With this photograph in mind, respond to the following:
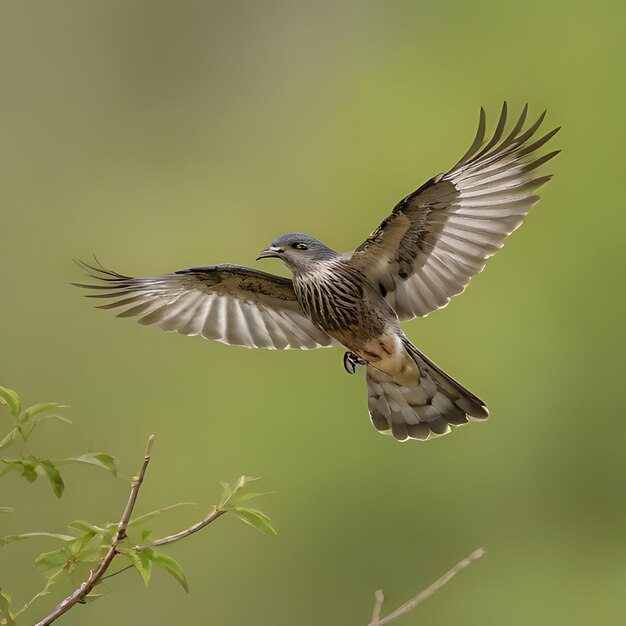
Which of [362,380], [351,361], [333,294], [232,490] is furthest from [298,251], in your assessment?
[362,380]

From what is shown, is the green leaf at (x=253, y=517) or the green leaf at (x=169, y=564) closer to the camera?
the green leaf at (x=169, y=564)

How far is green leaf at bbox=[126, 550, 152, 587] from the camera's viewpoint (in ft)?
5.40

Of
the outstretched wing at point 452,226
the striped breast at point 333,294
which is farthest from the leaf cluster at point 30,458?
the outstretched wing at point 452,226

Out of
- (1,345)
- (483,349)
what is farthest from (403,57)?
(1,345)

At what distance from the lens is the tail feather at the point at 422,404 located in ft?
11.7

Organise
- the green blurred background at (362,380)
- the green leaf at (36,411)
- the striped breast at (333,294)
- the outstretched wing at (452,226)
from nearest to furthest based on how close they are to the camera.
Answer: the green leaf at (36,411)
the outstretched wing at (452,226)
the striped breast at (333,294)
the green blurred background at (362,380)

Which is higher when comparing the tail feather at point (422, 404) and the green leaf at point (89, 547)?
the tail feather at point (422, 404)

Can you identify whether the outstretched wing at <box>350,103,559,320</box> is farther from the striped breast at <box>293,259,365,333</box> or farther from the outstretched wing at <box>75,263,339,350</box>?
the outstretched wing at <box>75,263,339,350</box>

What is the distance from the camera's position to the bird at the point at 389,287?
329cm

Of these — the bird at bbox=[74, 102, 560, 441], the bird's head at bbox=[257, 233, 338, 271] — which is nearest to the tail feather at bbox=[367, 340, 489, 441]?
the bird at bbox=[74, 102, 560, 441]

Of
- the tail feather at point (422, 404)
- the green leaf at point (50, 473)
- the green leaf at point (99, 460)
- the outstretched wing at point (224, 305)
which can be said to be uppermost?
the outstretched wing at point (224, 305)

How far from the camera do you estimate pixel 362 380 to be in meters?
8.02

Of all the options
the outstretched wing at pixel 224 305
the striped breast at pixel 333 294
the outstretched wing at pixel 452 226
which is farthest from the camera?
the outstretched wing at pixel 224 305

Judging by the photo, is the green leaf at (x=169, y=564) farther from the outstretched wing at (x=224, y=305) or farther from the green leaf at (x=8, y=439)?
the outstretched wing at (x=224, y=305)
